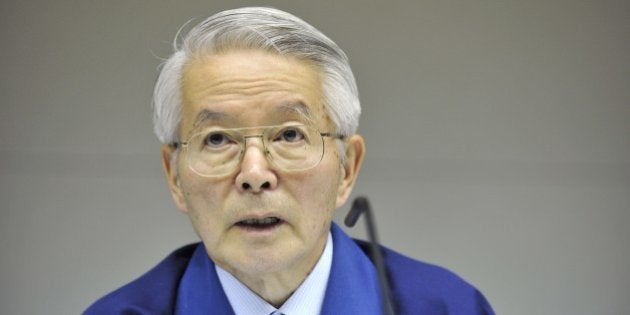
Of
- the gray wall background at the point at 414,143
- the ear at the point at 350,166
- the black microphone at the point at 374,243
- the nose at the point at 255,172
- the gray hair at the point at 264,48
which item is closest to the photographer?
the black microphone at the point at 374,243

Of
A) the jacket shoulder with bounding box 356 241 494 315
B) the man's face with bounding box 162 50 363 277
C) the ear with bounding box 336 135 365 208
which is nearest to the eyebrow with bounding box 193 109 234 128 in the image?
the man's face with bounding box 162 50 363 277

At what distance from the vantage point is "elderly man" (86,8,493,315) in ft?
5.92

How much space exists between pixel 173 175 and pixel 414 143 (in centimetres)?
127

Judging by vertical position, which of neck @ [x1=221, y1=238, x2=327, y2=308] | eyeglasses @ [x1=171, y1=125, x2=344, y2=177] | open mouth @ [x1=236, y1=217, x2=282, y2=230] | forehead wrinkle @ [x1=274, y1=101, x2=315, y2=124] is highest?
forehead wrinkle @ [x1=274, y1=101, x2=315, y2=124]

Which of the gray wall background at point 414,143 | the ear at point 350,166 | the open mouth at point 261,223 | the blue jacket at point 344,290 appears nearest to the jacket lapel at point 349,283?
the blue jacket at point 344,290

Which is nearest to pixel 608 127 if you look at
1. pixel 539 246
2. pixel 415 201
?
pixel 539 246

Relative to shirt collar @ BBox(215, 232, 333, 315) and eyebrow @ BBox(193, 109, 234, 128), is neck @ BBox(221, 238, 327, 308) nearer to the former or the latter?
shirt collar @ BBox(215, 232, 333, 315)

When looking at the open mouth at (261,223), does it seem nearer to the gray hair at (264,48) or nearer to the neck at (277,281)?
the neck at (277,281)

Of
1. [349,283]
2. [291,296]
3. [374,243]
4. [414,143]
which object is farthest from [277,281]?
[414,143]

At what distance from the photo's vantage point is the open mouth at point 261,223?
180cm

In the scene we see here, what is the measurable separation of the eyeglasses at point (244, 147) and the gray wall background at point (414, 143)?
1162mm

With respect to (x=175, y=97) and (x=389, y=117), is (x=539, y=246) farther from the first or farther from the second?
(x=175, y=97)

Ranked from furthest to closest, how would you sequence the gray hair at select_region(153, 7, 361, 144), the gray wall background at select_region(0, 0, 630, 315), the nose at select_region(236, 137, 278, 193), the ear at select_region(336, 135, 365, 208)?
the gray wall background at select_region(0, 0, 630, 315), the ear at select_region(336, 135, 365, 208), the gray hair at select_region(153, 7, 361, 144), the nose at select_region(236, 137, 278, 193)

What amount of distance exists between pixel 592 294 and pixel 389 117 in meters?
0.86
